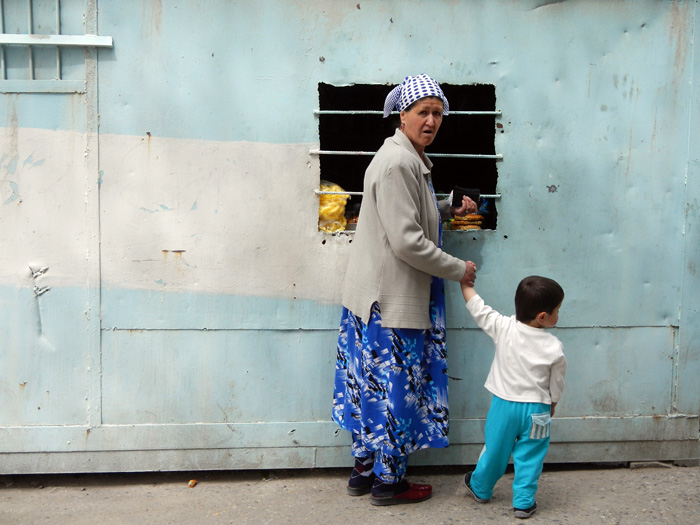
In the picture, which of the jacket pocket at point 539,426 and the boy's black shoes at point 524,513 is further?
the boy's black shoes at point 524,513

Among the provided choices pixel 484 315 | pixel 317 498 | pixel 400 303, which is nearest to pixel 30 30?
pixel 400 303

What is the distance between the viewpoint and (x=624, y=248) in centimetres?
325

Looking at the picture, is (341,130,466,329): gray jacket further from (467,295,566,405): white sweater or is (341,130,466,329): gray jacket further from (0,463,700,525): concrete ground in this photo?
(0,463,700,525): concrete ground

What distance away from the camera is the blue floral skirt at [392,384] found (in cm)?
281

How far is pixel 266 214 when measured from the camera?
10.2 ft

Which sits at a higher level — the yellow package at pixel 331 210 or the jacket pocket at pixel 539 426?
the yellow package at pixel 331 210

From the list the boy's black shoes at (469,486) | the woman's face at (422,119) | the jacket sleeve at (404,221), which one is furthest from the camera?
the boy's black shoes at (469,486)

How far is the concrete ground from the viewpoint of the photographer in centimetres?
289

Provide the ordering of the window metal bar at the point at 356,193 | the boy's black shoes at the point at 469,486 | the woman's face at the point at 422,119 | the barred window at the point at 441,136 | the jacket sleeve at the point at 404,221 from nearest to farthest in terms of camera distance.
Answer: the jacket sleeve at the point at 404,221 → the woman's face at the point at 422,119 → the boy's black shoes at the point at 469,486 → the window metal bar at the point at 356,193 → the barred window at the point at 441,136

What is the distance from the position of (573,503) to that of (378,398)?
104cm

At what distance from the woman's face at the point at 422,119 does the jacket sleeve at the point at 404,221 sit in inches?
8.5

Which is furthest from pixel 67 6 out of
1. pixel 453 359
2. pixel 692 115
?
pixel 692 115

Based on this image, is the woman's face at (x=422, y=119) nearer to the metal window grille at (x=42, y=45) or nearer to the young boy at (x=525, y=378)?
the young boy at (x=525, y=378)

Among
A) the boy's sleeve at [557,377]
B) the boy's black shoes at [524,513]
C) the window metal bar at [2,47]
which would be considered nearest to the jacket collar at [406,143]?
the boy's sleeve at [557,377]
